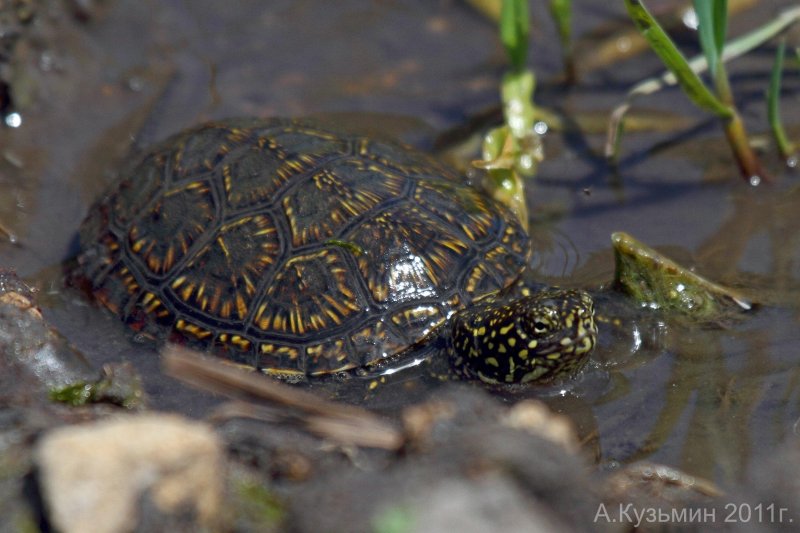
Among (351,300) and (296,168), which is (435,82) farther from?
(351,300)

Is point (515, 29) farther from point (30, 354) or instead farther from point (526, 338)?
point (30, 354)

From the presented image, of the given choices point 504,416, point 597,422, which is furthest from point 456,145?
point 504,416

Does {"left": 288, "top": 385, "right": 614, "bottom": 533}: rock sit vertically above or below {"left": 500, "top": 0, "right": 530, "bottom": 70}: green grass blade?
below

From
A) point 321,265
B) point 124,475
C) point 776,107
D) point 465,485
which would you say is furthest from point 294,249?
point 776,107

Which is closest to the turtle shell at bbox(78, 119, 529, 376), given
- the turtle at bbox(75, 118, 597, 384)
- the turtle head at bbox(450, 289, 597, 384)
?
the turtle at bbox(75, 118, 597, 384)

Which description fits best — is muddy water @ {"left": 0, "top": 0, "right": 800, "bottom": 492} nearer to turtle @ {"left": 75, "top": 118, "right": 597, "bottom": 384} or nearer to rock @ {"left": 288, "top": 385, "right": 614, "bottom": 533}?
turtle @ {"left": 75, "top": 118, "right": 597, "bottom": 384}

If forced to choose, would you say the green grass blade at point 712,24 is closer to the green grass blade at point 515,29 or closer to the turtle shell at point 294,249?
the green grass blade at point 515,29
